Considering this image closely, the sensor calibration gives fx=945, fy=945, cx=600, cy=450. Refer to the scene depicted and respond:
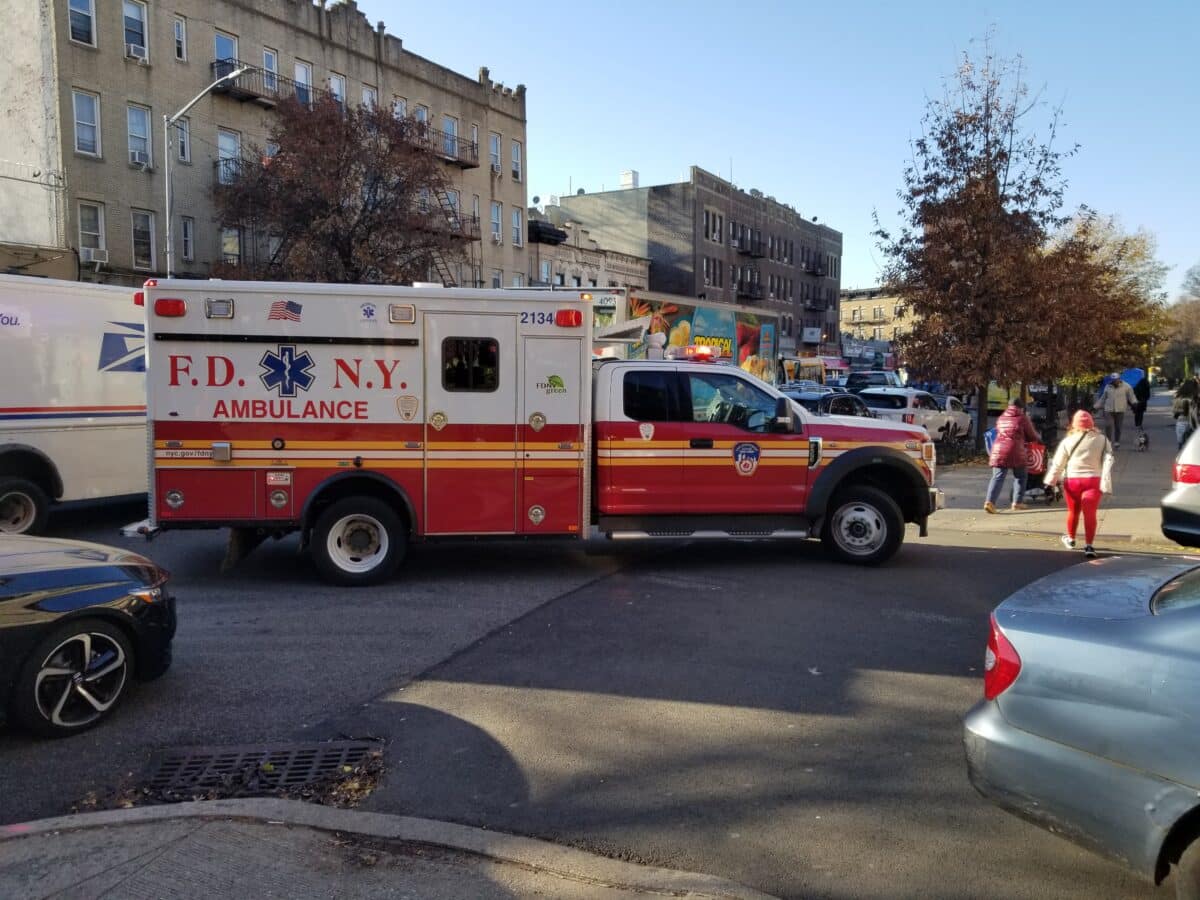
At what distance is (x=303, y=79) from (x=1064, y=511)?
31.0 m

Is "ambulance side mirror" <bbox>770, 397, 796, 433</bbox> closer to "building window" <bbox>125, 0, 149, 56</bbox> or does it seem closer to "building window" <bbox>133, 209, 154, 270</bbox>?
"building window" <bbox>133, 209, 154, 270</bbox>

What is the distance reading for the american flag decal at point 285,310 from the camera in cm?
865

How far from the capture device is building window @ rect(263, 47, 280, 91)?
3294 centimetres

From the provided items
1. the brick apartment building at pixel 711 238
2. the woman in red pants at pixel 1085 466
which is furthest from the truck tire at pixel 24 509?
the brick apartment building at pixel 711 238

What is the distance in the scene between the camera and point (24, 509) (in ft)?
35.3

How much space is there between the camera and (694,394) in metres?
9.53

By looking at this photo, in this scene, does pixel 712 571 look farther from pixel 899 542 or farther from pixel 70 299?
pixel 70 299

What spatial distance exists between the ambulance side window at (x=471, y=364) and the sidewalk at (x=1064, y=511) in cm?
688

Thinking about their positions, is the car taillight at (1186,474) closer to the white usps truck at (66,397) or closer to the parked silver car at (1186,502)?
the parked silver car at (1186,502)

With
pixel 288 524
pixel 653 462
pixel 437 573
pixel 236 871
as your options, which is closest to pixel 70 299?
pixel 288 524

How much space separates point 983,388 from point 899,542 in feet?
40.4

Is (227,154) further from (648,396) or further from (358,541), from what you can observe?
(648,396)

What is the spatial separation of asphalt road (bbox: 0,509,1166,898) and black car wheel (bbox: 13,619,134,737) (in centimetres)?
14

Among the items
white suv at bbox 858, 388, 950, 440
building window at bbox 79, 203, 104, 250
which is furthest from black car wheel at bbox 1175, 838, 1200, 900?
building window at bbox 79, 203, 104, 250
